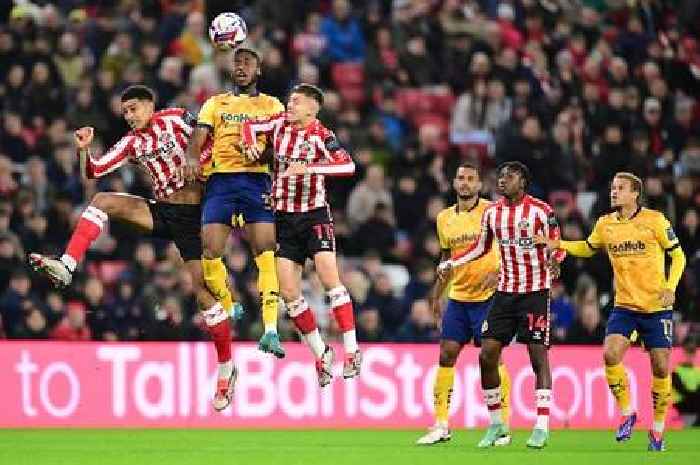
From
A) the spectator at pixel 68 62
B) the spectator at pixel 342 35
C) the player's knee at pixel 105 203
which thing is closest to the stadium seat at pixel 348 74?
the spectator at pixel 342 35

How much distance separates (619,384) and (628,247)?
1.29 metres

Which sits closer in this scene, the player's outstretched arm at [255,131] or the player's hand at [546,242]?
the player's outstretched arm at [255,131]

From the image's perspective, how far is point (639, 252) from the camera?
18719 mm

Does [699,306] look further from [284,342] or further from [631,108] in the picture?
[284,342]

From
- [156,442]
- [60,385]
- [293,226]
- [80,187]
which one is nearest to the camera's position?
[293,226]

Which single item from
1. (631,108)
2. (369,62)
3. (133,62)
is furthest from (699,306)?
(133,62)

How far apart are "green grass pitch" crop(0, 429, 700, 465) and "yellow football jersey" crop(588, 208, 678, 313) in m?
1.38

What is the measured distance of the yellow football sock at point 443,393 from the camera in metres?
18.8

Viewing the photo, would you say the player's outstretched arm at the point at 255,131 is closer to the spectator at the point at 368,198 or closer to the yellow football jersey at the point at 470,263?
the yellow football jersey at the point at 470,263

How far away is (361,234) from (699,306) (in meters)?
4.24

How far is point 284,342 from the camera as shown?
904 inches

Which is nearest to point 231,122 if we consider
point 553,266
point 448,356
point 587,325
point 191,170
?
point 191,170

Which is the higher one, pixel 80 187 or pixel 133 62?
pixel 133 62

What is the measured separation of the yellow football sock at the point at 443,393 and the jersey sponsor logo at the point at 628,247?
187cm
